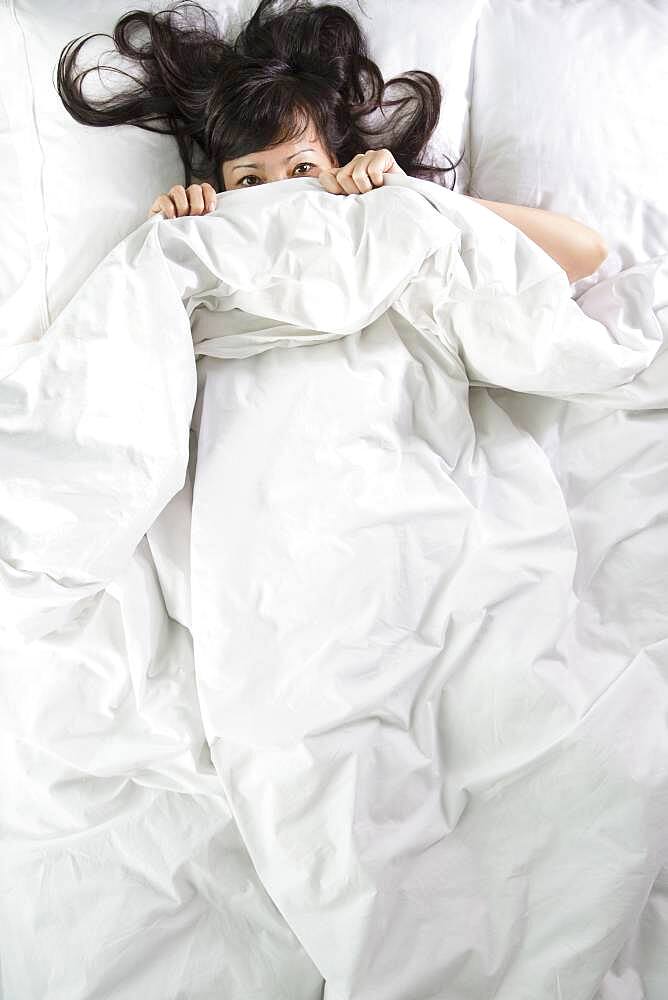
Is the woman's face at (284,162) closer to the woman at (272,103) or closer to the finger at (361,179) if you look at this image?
the woman at (272,103)

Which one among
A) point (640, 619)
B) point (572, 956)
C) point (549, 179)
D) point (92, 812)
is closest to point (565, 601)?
point (640, 619)

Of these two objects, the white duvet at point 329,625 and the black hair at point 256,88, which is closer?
the white duvet at point 329,625

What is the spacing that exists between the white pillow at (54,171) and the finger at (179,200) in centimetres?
8

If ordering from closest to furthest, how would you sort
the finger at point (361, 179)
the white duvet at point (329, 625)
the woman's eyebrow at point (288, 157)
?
the white duvet at point (329, 625), the finger at point (361, 179), the woman's eyebrow at point (288, 157)

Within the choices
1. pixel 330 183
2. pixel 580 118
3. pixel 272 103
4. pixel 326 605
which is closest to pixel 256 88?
pixel 272 103

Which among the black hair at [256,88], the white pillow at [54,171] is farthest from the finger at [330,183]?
the white pillow at [54,171]

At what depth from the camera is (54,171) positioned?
3.77 ft

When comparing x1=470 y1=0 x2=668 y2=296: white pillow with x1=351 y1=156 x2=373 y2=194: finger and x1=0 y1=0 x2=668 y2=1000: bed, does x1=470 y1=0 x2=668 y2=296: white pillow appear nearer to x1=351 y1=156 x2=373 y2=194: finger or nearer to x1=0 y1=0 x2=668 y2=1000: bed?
A: x1=0 y1=0 x2=668 y2=1000: bed

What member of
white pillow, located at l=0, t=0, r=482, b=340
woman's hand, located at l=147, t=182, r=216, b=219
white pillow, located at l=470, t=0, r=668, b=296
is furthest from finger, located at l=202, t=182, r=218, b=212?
white pillow, located at l=470, t=0, r=668, b=296

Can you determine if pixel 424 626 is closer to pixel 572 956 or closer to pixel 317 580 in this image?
pixel 317 580

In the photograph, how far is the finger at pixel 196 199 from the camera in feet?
3.54

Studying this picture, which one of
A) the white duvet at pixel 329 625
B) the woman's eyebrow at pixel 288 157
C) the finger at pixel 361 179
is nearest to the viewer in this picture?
the white duvet at pixel 329 625

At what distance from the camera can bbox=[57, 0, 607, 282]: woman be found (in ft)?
3.85

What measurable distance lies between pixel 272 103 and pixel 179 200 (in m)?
0.19
